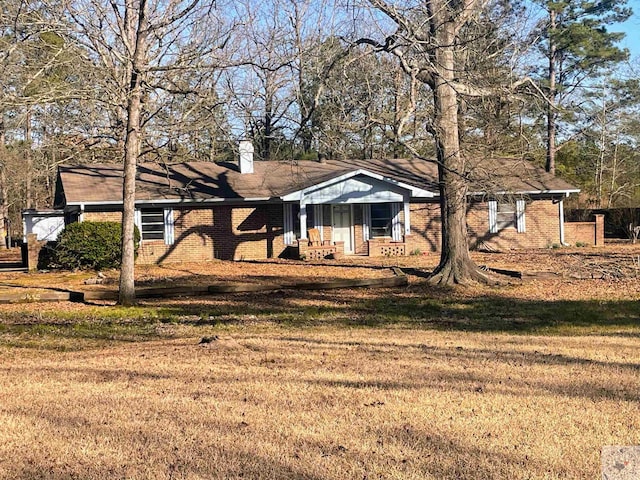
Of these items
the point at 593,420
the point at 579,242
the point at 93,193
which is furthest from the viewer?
the point at 579,242

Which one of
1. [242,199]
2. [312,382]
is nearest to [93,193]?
[242,199]

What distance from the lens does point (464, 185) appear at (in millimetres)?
16906

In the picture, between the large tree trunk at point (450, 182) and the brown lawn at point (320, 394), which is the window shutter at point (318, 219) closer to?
the large tree trunk at point (450, 182)

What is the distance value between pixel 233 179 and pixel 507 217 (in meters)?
11.0

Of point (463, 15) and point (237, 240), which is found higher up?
point (463, 15)

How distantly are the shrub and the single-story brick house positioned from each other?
80.2 inches

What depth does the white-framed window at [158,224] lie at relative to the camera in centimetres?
2592

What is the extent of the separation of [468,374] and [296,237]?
65.3 feet

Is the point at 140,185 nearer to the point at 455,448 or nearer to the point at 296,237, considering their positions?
the point at 296,237

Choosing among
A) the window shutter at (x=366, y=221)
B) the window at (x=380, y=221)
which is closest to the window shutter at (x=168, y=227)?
the window shutter at (x=366, y=221)

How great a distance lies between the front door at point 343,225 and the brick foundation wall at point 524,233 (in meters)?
4.80

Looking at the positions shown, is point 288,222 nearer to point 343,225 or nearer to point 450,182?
point 343,225

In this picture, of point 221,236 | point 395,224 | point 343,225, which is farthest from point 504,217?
point 221,236

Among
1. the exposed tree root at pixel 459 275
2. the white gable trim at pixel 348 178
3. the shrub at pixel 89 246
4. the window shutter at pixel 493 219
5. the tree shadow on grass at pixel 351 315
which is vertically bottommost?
the tree shadow on grass at pixel 351 315
